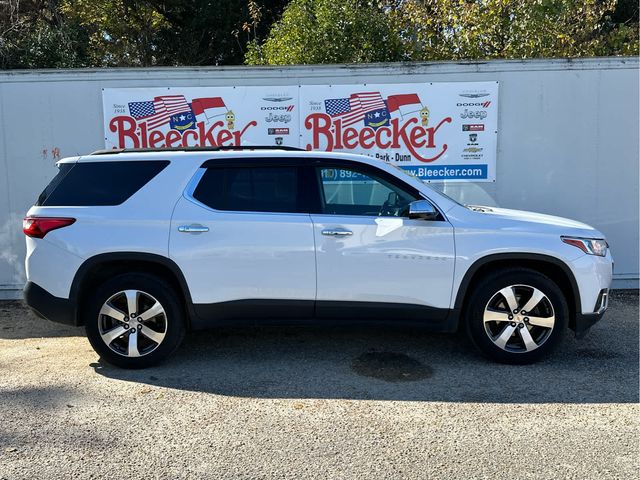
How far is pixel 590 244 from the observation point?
4930mm

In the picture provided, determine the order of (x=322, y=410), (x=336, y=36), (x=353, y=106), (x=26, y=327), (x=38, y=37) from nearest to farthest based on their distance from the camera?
(x=322, y=410) → (x=26, y=327) → (x=353, y=106) → (x=336, y=36) → (x=38, y=37)

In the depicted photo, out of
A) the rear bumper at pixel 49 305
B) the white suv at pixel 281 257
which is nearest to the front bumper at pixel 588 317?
the white suv at pixel 281 257

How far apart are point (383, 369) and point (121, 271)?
2.39 metres

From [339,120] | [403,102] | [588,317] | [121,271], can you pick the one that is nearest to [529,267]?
[588,317]

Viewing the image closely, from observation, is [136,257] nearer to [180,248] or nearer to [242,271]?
[180,248]

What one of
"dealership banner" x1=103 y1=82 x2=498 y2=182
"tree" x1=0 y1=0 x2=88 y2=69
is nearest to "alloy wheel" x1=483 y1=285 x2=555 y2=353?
"dealership banner" x1=103 y1=82 x2=498 y2=182

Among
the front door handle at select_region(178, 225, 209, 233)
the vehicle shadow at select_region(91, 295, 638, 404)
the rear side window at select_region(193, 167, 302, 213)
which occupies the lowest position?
the vehicle shadow at select_region(91, 295, 638, 404)

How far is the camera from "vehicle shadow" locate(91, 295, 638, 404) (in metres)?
4.51

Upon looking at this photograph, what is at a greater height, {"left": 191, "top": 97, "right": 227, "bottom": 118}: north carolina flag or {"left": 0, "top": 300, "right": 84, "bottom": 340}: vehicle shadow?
{"left": 191, "top": 97, "right": 227, "bottom": 118}: north carolina flag

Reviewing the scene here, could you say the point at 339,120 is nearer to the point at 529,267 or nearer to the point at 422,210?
the point at 422,210

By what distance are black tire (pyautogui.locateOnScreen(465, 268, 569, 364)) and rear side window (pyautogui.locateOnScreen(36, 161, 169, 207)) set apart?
→ 9.50 feet

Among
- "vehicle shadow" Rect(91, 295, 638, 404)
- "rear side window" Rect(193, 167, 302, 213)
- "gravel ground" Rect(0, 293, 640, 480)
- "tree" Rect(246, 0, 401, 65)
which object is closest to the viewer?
"gravel ground" Rect(0, 293, 640, 480)

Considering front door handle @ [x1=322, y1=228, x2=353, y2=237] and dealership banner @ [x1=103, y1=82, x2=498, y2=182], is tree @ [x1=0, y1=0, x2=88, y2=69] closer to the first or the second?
dealership banner @ [x1=103, y1=82, x2=498, y2=182]

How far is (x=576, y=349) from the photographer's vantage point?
18.0 ft
